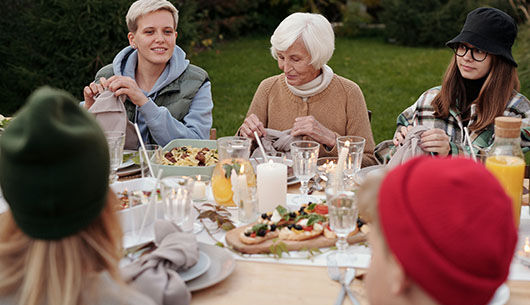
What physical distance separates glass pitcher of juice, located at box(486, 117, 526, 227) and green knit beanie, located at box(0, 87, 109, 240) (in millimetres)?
1468

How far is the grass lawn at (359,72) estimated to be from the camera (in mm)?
8055

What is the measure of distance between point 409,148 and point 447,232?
64.2 inches

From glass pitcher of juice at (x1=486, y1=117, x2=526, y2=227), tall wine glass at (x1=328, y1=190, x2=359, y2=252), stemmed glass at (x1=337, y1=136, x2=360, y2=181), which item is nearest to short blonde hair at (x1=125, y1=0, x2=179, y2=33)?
stemmed glass at (x1=337, y1=136, x2=360, y2=181)

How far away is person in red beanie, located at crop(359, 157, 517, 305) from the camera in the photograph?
113 cm

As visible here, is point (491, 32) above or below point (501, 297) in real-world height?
above

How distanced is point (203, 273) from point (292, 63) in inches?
75.0

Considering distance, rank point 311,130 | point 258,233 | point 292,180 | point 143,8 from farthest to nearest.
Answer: point 143,8 → point 311,130 → point 292,180 → point 258,233

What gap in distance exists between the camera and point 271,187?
2404mm

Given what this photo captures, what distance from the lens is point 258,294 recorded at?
1809 millimetres

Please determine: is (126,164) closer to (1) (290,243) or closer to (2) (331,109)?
(1) (290,243)

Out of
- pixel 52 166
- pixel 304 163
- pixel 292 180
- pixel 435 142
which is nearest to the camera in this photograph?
pixel 52 166

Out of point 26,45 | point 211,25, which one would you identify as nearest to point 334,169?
point 26,45

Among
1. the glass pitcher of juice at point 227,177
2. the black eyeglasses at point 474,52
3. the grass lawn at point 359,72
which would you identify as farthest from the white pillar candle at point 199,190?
the grass lawn at point 359,72

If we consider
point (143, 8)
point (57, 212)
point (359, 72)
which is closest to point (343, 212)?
point (57, 212)
